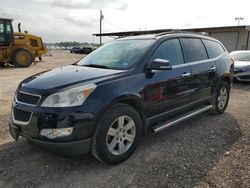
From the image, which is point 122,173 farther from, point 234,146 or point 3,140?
point 3,140

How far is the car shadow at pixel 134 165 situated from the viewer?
2883 millimetres

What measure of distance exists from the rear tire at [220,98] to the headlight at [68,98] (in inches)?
134

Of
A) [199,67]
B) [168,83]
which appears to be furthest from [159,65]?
[199,67]

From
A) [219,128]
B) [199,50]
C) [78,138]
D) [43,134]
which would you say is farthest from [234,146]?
[43,134]

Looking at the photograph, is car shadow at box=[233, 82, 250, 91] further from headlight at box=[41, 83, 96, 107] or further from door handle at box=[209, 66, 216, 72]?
headlight at box=[41, 83, 96, 107]

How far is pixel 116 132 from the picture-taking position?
3.20m

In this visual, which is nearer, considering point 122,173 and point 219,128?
point 122,173

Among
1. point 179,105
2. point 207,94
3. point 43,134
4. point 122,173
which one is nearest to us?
point 43,134

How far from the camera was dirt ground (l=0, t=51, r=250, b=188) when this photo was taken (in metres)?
2.88

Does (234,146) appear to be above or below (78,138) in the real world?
below

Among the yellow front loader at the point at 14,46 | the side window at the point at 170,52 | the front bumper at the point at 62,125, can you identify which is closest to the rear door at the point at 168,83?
the side window at the point at 170,52

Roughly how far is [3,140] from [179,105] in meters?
3.02

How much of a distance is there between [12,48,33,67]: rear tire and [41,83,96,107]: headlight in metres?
15.0

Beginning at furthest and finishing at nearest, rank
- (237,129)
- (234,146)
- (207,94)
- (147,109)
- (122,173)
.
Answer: (207,94) < (237,129) < (234,146) < (147,109) < (122,173)
